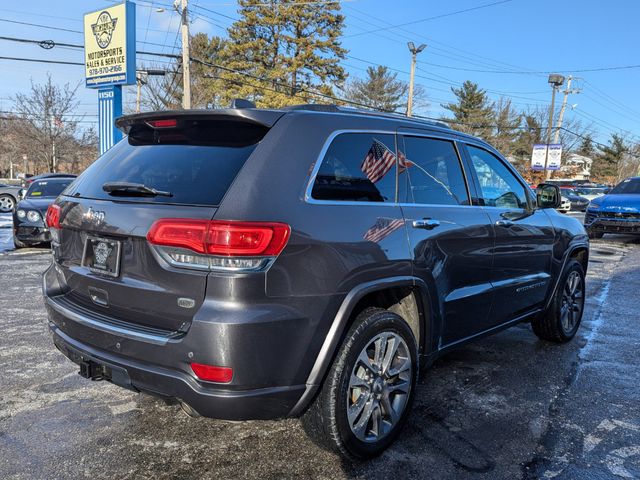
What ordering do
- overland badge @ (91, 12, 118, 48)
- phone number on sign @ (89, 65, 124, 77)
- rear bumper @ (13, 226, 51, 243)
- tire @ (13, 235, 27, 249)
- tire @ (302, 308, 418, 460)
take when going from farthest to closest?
overland badge @ (91, 12, 118, 48), phone number on sign @ (89, 65, 124, 77), tire @ (13, 235, 27, 249), rear bumper @ (13, 226, 51, 243), tire @ (302, 308, 418, 460)

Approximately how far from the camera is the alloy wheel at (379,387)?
107 inches

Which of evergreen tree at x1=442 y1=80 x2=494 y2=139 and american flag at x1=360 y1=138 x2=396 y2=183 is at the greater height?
evergreen tree at x1=442 y1=80 x2=494 y2=139

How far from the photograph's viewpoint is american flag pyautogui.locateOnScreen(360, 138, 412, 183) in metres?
2.88

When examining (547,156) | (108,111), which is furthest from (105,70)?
(547,156)

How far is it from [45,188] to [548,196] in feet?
34.1

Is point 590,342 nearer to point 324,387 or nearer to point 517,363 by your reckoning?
point 517,363

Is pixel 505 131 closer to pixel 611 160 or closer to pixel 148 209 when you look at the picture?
pixel 611 160

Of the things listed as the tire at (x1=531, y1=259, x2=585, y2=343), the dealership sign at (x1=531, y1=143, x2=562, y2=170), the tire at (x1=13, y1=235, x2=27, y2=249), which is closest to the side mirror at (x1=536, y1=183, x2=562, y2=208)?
the tire at (x1=531, y1=259, x2=585, y2=343)

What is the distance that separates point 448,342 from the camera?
3.40 meters

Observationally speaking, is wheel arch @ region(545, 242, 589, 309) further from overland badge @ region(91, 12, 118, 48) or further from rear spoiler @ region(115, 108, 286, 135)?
overland badge @ region(91, 12, 118, 48)

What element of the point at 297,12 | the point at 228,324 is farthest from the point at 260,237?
the point at 297,12

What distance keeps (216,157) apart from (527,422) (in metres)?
2.54

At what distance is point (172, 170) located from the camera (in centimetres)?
263

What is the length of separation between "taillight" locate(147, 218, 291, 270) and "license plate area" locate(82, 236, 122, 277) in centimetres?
37
